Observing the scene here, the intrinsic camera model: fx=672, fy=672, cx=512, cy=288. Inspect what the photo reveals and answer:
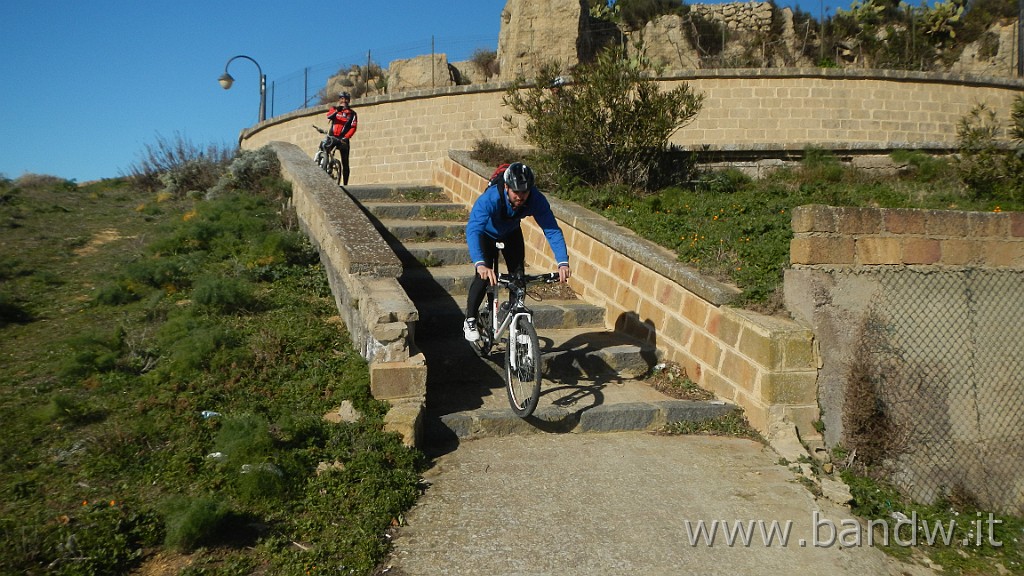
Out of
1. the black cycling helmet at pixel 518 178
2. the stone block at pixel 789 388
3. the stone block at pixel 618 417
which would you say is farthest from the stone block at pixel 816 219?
the black cycling helmet at pixel 518 178

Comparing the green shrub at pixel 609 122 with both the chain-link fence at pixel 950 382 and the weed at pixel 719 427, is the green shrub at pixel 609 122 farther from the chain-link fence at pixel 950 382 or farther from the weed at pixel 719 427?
the weed at pixel 719 427

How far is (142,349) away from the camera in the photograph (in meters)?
5.47

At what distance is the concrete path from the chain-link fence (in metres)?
1.08

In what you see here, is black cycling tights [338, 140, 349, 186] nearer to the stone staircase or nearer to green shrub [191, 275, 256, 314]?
the stone staircase

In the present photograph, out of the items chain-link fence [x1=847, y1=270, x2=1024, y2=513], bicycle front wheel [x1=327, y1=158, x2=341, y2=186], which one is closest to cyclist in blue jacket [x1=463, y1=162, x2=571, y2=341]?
chain-link fence [x1=847, y1=270, x2=1024, y2=513]

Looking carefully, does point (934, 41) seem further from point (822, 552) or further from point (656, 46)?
point (822, 552)

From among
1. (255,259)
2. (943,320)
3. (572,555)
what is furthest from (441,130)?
(572,555)

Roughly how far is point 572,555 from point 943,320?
3815mm

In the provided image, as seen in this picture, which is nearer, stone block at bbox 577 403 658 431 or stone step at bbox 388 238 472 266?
stone block at bbox 577 403 658 431

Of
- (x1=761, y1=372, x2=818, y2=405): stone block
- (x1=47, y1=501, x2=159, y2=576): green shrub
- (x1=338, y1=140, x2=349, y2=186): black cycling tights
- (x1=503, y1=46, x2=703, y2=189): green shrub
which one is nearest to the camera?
(x1=47, y1=501, x2=159, y2=576): green shrub

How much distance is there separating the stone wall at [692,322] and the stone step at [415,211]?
5.14ft

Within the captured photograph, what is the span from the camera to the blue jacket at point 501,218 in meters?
5.24

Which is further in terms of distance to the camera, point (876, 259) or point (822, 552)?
point (876, 259)

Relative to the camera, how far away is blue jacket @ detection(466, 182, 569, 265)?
17.2 feet
